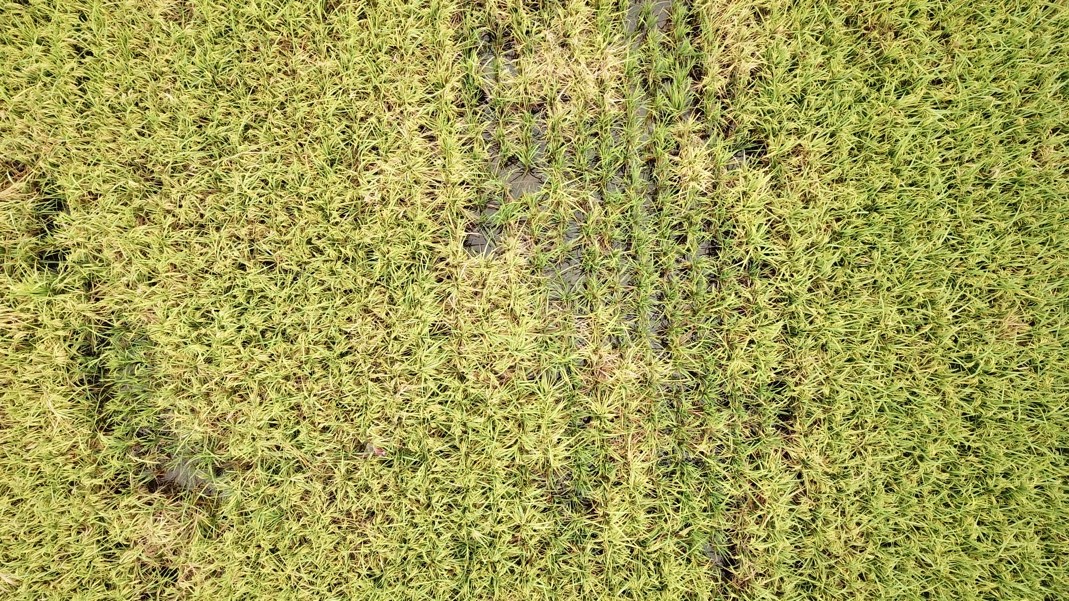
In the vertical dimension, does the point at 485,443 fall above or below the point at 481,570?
above

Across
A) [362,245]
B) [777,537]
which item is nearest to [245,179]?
[362,245]

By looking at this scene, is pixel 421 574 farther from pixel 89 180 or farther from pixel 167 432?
pixel 89 180

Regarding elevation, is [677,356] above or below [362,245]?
below

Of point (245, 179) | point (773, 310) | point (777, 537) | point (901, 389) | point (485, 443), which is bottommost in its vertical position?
point (777, 537)

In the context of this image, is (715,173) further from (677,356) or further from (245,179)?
(245,179)

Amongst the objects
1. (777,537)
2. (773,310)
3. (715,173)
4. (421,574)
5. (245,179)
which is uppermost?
(715,173)

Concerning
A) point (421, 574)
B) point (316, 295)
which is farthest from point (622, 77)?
point (421, 574)
